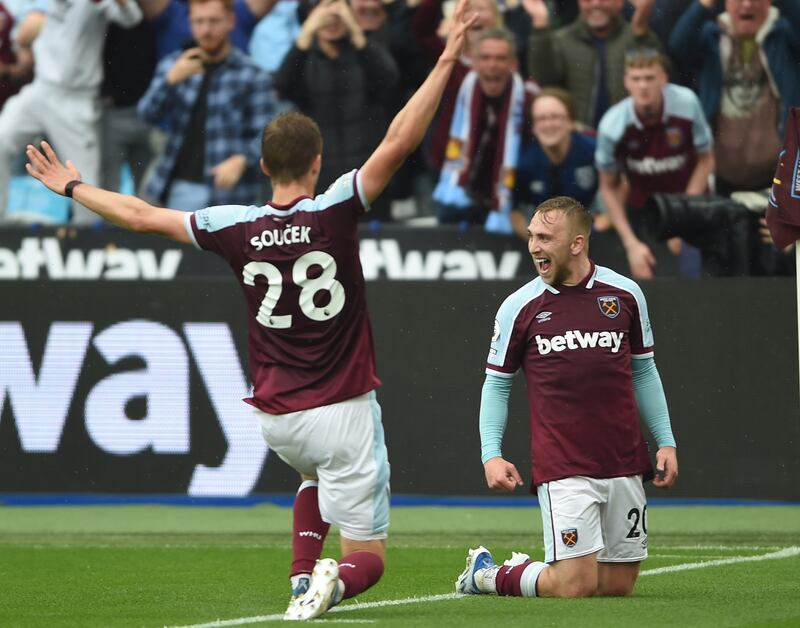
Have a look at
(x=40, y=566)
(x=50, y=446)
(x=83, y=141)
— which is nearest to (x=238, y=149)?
(x=83, y=141)

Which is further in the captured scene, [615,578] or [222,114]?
[222,114]

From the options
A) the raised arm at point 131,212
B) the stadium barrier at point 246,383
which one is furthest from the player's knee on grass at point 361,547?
the stadium barrier at point 246,383

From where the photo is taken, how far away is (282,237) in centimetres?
612

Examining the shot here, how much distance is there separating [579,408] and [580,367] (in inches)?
7.0

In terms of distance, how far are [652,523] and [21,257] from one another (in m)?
5.49

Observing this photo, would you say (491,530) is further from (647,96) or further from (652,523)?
(647,96)

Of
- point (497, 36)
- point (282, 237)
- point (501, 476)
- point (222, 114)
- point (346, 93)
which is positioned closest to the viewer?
point (282, 237)

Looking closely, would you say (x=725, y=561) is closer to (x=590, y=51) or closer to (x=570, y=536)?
(x=570, y=536)

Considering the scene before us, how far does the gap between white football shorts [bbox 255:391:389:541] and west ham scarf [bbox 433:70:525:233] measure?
5996mm

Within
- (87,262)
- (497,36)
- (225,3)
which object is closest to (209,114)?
(225,3)

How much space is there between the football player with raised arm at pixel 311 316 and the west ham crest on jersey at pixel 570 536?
0.89m

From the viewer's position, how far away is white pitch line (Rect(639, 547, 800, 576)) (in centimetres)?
805

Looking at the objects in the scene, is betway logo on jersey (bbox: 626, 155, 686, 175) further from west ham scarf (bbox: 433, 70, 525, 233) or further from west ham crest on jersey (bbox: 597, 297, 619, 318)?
west ham crest on jersey (bbox: 597, 297, 619, 318)

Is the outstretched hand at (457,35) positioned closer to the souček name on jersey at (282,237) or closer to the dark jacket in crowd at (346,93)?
the souček name on jersey at (282,237)
